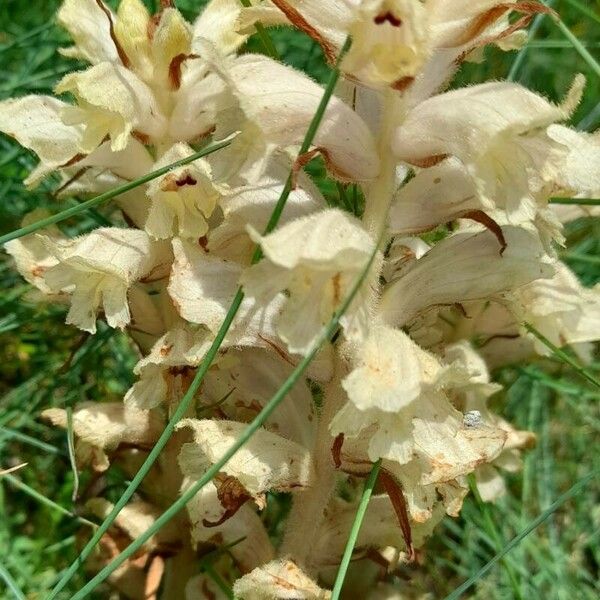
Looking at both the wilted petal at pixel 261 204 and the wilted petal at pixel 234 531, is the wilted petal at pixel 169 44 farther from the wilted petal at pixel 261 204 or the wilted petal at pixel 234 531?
the wilted petal at pixel 234 531

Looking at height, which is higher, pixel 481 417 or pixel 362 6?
pixel 362 6

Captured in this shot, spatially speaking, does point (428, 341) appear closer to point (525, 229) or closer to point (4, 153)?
point (525, 229)

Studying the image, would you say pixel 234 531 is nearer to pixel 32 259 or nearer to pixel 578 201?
pixel 32 259

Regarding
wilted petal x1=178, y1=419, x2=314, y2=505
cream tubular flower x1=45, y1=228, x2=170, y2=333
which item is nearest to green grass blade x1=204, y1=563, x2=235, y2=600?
wilted petal x1=178, y1=419, x2=314, y2=505

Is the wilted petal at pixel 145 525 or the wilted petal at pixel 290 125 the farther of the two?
the wilted petal at pixel 145 525

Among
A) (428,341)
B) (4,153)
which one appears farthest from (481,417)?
(4,153)

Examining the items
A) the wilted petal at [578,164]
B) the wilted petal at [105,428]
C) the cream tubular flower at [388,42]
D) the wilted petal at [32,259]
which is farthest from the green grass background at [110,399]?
the cream tubular flower at [388,42]
